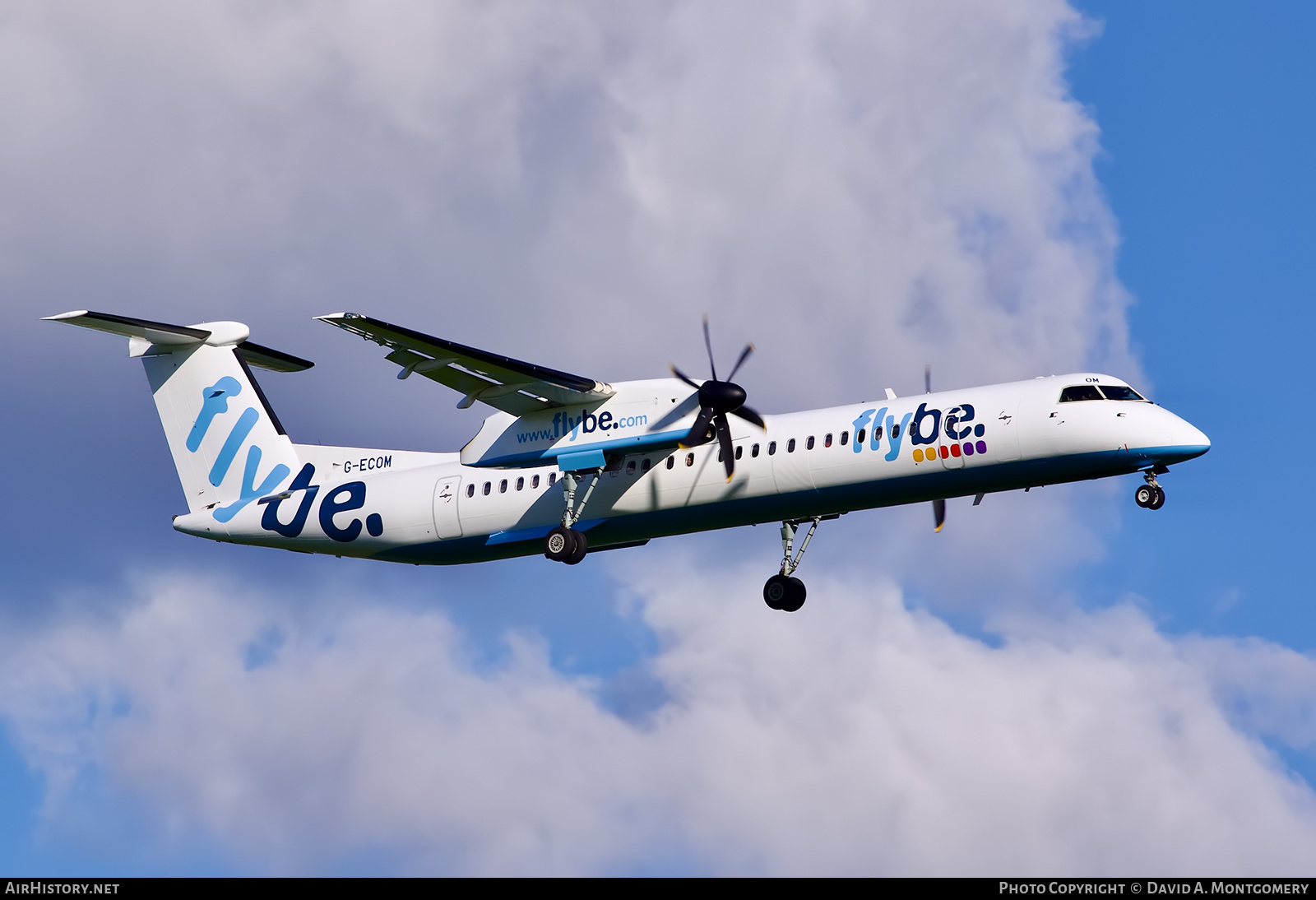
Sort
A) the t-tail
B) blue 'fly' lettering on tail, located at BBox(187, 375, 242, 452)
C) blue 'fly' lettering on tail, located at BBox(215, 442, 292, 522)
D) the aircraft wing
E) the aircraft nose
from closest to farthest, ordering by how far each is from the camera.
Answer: the aircraft nose
the aircraft wing
blue 'fly' lettering on tail, located at BBox(215, 442, 292, 522)
the t-tail
blue 'fly' lettering on tail, located at BBox(187, 375, 242, 452)

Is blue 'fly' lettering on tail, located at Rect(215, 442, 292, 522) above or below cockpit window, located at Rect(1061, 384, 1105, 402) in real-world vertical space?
above

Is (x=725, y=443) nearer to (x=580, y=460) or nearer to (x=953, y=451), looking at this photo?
(x=580, y=460)

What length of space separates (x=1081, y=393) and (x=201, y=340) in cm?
1727

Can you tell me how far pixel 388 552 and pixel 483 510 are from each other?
2246 mm

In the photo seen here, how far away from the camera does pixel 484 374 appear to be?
91.7 ft

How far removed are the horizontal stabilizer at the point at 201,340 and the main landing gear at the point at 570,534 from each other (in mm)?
8367

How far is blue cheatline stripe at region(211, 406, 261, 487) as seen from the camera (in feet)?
104

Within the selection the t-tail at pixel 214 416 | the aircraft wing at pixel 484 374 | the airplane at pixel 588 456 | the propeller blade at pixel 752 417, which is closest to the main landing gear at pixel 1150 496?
the airplane at pixel 588 456

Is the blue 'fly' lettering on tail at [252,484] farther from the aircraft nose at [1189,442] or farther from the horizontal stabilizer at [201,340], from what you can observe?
the aircraft nose at [1189,442]

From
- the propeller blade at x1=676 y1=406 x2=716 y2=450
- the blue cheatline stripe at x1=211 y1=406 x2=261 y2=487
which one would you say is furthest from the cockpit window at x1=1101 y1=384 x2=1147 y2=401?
the blue cheatline stripe at x1=211 y1=406 x2=261 y2=487

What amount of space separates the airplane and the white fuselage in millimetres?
31

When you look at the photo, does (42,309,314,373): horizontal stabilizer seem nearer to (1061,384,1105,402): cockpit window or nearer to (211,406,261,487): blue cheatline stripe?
(211,406,261,487): blue cheatline stripe
